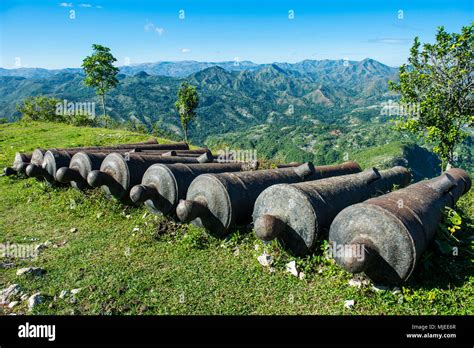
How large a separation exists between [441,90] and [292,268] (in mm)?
11819

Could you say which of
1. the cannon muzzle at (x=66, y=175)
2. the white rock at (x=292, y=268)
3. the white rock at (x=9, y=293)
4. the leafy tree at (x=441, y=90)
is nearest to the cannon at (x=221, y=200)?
the white rock at (x=292, y=268)

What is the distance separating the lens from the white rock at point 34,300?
6557 millimetres

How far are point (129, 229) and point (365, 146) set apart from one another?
175 metres

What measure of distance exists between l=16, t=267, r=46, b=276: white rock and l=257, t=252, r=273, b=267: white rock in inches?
197

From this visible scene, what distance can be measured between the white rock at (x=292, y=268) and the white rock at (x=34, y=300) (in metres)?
5.01

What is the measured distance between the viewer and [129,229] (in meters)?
10.2

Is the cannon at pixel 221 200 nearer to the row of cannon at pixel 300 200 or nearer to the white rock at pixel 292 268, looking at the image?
the row of cannon at pixel 300 200

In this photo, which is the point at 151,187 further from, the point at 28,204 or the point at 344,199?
the point at 28,204

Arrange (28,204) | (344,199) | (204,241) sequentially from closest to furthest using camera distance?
(344,199)
(204,241)
(28,204)

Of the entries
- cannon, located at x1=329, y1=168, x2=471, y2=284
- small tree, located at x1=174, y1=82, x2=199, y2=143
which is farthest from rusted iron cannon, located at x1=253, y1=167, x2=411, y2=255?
small tree, located at x1=174, y1=82, x2=199, y2=143

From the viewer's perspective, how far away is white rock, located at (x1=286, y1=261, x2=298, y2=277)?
7336mm

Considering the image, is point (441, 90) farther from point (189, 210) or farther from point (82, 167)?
point (82, 167)

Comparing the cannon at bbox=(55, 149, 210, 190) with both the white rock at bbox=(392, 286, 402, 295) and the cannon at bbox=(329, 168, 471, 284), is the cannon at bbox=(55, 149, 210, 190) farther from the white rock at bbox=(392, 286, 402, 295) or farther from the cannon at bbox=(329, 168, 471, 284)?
the white rock at bbox=(392, 286, 402, 295)
